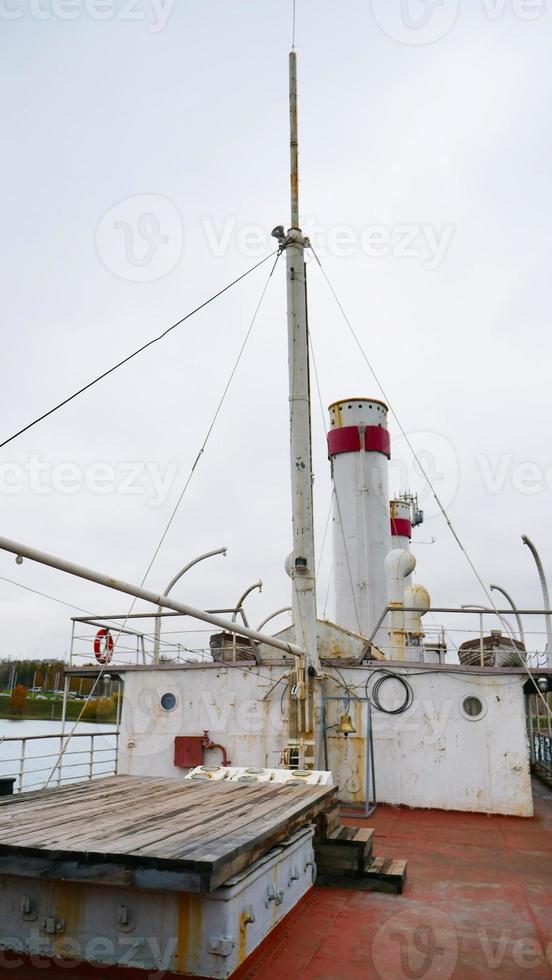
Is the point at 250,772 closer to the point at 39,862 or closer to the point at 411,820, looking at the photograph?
the point at 411,820

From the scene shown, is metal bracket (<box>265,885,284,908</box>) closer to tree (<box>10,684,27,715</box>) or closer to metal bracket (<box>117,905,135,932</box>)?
metal bracket (<box>117,905,135,932</box>)

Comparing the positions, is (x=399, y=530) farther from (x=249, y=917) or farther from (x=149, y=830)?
(x=249, y=917)

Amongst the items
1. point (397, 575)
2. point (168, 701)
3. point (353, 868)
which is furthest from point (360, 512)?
point (353, 868)

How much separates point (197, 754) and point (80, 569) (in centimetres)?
883

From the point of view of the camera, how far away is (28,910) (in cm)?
502

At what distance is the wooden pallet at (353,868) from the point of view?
759cm

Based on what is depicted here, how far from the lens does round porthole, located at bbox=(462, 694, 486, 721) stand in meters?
13.4

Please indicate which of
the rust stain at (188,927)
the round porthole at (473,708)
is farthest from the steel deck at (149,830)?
the round porthole at (473,708)

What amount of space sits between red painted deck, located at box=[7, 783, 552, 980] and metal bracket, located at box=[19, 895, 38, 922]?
1.82ft

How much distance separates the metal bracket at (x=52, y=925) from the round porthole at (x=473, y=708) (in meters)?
9.96

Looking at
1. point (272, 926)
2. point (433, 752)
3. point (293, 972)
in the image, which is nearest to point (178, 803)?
point (272, 926)

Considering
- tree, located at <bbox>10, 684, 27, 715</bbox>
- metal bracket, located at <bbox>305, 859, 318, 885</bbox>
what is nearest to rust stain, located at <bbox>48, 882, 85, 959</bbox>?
metal bracket, located at <bbox>305, 859, 318, 885</bbox>

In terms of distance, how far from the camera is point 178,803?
704cm

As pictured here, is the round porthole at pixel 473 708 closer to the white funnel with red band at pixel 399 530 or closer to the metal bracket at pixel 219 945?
the metal bracket at pixel 219 945
